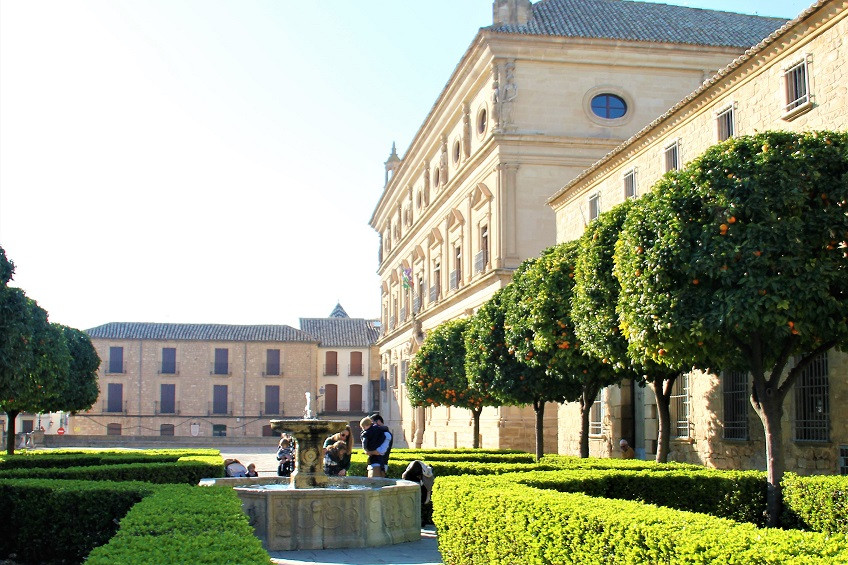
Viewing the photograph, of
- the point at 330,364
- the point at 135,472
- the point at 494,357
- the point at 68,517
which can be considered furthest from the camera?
the point at 330,364

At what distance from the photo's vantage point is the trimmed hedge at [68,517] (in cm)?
1093

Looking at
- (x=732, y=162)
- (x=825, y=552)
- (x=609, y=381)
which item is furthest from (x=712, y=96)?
(x=825, y=552)

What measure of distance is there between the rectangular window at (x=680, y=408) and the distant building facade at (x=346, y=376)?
53.1m

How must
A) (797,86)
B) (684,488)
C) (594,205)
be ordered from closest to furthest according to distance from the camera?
(684,488) → (797,86) → (594,205)

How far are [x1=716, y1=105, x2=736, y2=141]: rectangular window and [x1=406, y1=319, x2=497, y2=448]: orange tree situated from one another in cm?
1189

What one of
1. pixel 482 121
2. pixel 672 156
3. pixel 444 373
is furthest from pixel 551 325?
pixel 482 121

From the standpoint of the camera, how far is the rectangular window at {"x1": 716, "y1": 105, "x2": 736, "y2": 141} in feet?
64.6

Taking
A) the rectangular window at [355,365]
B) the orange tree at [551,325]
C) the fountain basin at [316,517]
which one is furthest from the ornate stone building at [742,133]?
the rectangular window at [355,365]

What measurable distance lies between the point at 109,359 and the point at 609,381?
2233 inches

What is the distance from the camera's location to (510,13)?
113 feet

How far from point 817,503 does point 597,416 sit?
17055 millimetres

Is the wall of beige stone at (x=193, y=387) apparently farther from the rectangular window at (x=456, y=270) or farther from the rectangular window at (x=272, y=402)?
the rectangular window at (x=456, y=270)

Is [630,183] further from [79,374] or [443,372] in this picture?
[79,374]

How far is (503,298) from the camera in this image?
23.8m
